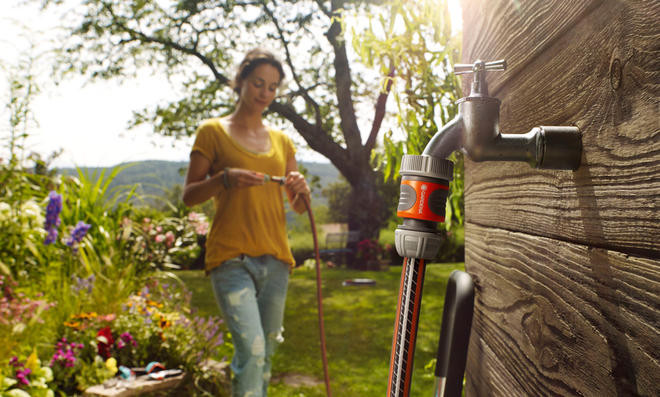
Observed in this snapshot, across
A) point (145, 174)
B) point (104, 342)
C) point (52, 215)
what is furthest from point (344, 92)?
point (104, 342)

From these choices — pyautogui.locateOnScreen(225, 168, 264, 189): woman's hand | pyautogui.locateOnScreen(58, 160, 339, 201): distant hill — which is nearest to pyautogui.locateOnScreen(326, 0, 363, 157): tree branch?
pyautogui.locateOnScreen(58, 160, 339, 201): distant hill

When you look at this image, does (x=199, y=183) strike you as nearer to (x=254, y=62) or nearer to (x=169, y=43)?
(x=254, y=62)

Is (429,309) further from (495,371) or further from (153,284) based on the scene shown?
(495,371)

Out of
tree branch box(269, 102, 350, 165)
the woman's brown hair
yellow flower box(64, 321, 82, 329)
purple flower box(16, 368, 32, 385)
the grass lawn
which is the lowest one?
the grass lawn

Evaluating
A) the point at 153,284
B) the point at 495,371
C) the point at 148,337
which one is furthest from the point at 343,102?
the point at 495,371

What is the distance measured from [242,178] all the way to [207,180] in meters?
0.19

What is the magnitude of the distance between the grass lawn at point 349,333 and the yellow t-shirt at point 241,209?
0.77 meters

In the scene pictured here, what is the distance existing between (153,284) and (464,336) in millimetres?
4240

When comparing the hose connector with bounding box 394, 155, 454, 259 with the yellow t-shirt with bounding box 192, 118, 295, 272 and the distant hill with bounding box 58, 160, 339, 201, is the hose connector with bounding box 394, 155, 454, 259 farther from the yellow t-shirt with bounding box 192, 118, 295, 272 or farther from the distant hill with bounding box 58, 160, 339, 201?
the distant hill with bounding box 58, 160, 339, 201

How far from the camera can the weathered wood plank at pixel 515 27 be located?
57cm

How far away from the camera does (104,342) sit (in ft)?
9.36

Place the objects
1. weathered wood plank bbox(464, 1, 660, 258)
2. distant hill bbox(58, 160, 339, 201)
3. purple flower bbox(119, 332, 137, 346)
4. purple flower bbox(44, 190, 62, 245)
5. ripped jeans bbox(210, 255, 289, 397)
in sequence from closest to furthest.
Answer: weathered wood plank bbox(464, 1, 660, 258) → ripped jeans bbox(210, 255, 289, 397) → purple flower bbox(119, 332, 137, 346) → purple flower bbox(44, 190, 62, 245) → distant hill bbox(58, 160, 339, 201)

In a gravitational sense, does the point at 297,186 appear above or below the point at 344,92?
below

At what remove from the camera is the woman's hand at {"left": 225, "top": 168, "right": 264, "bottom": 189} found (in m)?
2.09
